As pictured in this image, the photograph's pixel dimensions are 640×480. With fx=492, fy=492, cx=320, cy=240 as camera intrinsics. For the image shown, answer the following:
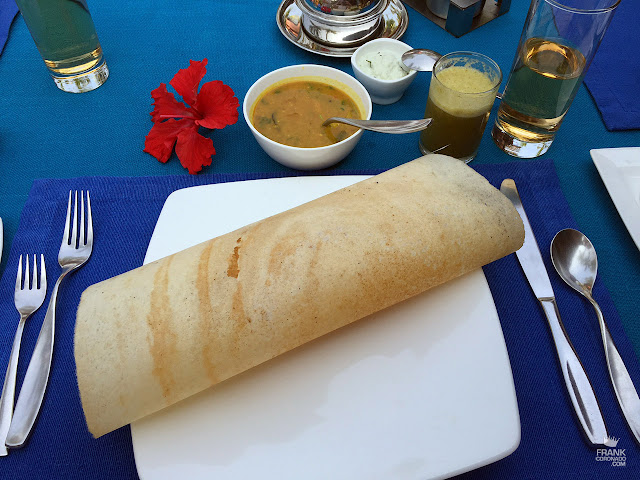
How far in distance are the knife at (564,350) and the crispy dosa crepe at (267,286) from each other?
0.56ft

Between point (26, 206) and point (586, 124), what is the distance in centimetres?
159

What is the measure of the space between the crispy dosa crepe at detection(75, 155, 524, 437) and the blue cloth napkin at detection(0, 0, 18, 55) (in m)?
1.26

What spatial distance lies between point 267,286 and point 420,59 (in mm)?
919

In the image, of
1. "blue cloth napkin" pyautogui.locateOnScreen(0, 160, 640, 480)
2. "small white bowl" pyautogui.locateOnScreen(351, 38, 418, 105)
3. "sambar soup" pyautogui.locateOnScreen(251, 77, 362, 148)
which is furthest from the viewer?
"small white bowl" pyautogui.locateOnScreen(351, 38, 418, 105)

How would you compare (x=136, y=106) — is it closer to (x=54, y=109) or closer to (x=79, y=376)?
(x=54, y=109)

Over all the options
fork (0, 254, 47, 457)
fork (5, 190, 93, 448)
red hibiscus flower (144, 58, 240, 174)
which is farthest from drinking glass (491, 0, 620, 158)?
fork (0, 254, 47, 457)

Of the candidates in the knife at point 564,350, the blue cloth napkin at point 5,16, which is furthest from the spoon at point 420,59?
the blue cloth napkin at point 5,16

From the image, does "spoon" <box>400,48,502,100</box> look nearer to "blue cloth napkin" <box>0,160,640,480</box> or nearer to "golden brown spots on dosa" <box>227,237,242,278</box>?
"blue cloth napkin" <box>0,160,640,480</box>

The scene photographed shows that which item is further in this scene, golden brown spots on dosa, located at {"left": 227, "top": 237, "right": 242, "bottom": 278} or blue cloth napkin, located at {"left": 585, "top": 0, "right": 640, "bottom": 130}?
blue cloth napkin, located at {"left": 585, "top": 0, "right": 640, "bottom": 130}

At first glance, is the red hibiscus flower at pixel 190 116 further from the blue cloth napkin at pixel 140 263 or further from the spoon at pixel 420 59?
the spoon at pixel 420 59

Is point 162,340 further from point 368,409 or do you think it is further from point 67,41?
point 67,41

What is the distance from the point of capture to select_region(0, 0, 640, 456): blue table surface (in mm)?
1313

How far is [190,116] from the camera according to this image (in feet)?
4.51

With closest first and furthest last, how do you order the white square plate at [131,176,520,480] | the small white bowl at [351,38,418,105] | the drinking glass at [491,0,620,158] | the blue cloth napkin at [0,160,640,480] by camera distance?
the white square plate at [131,176,520,480] < the blue cloth napkin at [0,160,640,480] < the drinking glass at [491,0,620,158] < the small white bowl at [351,38,418,105]
